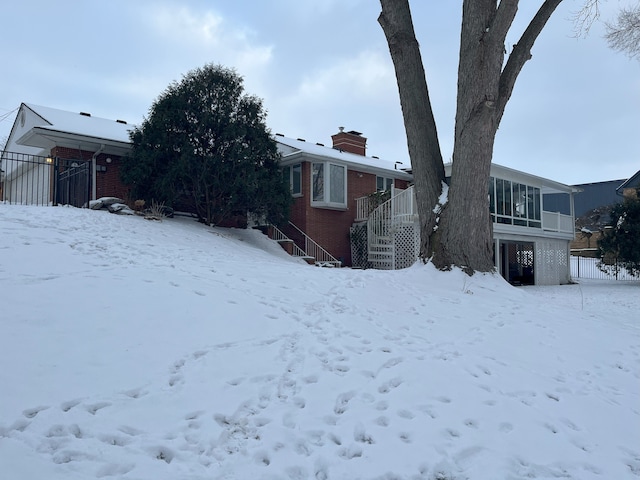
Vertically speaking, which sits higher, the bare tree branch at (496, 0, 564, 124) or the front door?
the bare tree branch at (496, 0, 564, 124)

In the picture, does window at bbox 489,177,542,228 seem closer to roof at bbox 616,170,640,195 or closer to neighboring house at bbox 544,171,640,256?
neighboring house at bbox 544,171,640,256

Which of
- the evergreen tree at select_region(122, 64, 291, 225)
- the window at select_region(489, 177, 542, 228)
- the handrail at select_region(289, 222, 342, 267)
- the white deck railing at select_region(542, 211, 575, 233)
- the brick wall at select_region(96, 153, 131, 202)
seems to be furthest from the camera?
the white deck railing at select_region(542, 211, 575, 233)

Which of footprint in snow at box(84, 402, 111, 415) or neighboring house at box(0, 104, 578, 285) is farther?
neighboring house at box(0, 104, 578, 285)

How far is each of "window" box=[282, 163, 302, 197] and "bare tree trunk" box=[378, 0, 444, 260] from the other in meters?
7.99

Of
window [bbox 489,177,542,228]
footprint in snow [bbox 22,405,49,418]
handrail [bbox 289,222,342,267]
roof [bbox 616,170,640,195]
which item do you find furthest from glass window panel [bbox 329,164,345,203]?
roof [bbox 616,170,640,195]

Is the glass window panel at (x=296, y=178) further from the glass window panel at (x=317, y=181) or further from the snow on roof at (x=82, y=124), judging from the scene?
the snow on roof at (x=82, y=124)

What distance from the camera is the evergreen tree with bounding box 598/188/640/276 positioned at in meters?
17.9

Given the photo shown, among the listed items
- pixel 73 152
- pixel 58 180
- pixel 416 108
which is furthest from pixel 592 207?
pixel 58 180

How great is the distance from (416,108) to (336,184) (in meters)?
7.94

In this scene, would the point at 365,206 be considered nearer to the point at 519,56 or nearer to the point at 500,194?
the point at 500,194

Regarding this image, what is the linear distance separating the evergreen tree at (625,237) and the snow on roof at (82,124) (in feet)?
60.6

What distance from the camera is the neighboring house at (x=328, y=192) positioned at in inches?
530

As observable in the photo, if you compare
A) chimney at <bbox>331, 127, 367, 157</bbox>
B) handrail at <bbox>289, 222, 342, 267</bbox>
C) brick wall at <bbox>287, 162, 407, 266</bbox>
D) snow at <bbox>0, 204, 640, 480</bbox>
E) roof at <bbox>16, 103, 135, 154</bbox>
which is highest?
chimney at <bbox>331, 127, 367, 157</bbox>

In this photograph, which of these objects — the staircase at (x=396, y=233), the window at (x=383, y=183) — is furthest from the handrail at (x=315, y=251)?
the window at (x=383, y=183)
